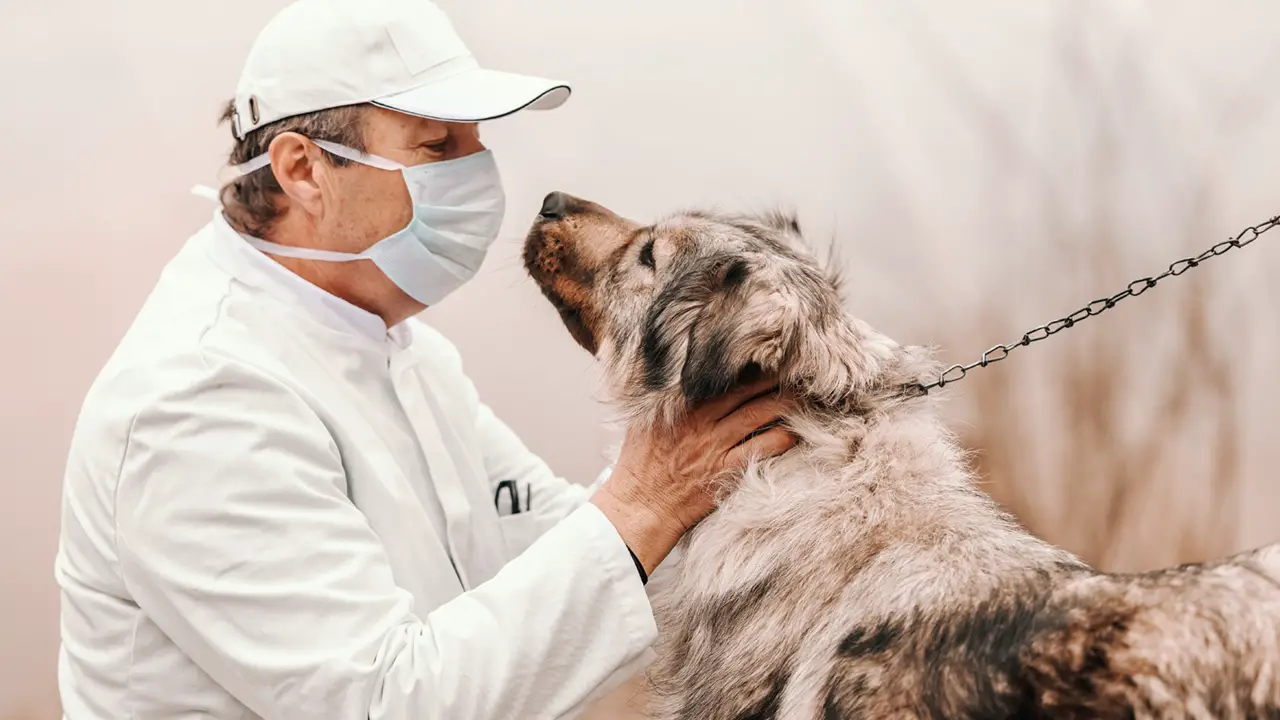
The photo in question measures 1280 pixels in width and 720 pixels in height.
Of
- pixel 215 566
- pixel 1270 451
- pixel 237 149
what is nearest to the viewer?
pixel 215 566

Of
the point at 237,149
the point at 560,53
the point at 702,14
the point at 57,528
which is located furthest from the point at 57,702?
the point at 702,14

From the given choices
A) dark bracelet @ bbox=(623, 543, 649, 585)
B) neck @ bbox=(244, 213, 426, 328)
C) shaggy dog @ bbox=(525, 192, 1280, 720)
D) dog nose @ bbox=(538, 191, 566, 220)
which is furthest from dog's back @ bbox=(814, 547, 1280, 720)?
neck @ bbox=(244, 213, 426, 328)

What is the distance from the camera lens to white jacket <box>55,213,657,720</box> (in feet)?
4.15

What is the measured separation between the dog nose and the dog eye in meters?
0.17

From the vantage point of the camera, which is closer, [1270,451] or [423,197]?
[423,197]

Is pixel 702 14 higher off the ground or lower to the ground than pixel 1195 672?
higher

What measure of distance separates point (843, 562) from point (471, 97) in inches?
37.2

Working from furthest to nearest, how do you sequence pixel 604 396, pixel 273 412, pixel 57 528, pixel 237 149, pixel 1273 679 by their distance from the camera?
pixel 57 528
pixel 237 149
pixel 604 396
pixel 273 412
pixel 1273 679

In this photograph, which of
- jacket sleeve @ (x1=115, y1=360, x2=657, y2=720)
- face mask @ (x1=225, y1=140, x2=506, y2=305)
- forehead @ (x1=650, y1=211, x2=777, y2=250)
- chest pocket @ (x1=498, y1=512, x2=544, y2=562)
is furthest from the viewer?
chest pocket @ (x1=498, y1=512, x2=544, y2=562)

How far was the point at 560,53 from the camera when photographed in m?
2.44

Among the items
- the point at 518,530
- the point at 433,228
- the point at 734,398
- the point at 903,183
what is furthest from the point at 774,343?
the point at 903,183

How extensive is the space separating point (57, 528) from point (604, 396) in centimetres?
180

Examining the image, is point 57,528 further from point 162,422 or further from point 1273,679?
point 1273,679

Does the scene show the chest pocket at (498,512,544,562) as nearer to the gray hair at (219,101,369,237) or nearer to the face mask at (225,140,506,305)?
the face mask at (225,140,506,305)
